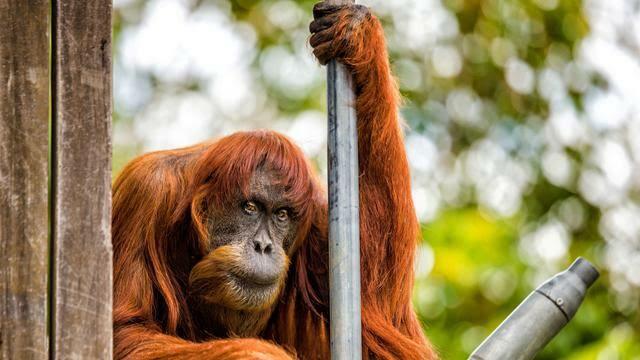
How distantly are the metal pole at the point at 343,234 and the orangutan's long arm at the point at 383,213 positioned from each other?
70 centimetres

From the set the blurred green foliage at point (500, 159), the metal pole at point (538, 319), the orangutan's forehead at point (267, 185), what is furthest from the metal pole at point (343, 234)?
the blurred green foliage at point (500, 159)

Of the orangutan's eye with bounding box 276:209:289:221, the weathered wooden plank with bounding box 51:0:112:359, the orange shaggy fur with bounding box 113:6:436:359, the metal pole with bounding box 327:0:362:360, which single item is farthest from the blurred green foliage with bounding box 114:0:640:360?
the weathered wooden plank with bounding box 51:0:112:359

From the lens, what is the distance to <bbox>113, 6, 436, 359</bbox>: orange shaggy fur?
364 cm

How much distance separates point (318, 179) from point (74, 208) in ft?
5.48

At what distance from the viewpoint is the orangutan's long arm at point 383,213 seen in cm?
367

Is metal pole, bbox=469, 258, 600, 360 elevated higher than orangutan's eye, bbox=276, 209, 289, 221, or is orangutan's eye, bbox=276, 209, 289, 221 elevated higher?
orangutan's eye, bbox=276, 209, 289, 221

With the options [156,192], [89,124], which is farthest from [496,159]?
[89,124]

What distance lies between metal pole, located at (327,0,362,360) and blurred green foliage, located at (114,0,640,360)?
13.3 ft

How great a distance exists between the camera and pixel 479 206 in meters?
7.62

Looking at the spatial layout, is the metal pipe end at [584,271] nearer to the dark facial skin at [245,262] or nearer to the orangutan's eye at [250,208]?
the dark facial skin at [245,262]

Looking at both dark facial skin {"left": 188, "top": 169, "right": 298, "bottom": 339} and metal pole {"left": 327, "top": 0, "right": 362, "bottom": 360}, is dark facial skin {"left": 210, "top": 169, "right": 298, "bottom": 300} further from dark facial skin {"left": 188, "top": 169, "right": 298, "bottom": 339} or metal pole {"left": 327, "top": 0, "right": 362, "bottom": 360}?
metal pole {"left": 327, "top": 0, "right": 362, "bottom": 360}

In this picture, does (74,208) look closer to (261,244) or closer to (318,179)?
(261,244)

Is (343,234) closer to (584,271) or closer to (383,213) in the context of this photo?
(584,271)

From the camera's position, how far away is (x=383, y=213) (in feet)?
12.9
